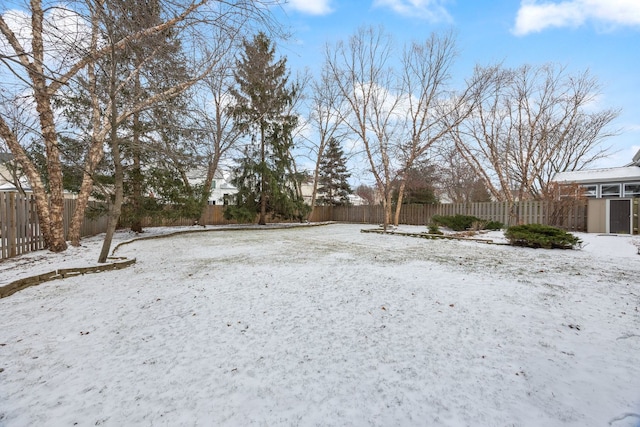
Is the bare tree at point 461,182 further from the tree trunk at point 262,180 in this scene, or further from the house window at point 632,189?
the tree trunk at point 262,180

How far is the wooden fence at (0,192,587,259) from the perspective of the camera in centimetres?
581

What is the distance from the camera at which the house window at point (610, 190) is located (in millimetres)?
17719

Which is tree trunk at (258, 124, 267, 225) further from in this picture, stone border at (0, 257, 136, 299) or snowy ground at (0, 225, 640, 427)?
snowy ground at (0, 225, 640, 427)

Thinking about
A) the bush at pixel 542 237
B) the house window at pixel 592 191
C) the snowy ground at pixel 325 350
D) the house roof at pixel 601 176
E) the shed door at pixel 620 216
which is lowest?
the snowy ground at pixel 325 350

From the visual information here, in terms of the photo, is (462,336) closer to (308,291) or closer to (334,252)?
(308,291)

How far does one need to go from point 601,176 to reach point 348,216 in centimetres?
1627

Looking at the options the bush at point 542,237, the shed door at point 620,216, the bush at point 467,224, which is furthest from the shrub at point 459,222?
the bush at point 542,237

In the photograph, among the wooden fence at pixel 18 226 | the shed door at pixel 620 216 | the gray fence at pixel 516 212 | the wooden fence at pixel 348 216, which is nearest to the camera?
the wooden fence at pixel 18 226

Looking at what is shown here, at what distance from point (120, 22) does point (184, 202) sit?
9.28m

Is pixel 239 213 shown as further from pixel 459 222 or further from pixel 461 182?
pixel 461 182

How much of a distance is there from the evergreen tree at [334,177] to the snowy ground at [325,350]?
22.0 m

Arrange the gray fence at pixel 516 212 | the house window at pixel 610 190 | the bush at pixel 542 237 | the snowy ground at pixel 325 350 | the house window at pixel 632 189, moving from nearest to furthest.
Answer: the snowy ground at pixel 325 350 < the bush at pixel 542 237 < the gray fence at pixel 516 212 < the house window at pixel 632 189 < the house window at pixel 610 190

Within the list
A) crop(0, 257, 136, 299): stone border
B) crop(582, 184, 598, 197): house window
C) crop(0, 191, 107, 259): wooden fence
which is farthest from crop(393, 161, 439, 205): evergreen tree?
Result: crop(0, 191, 107, 259): wooden fence

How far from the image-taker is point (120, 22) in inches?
132
